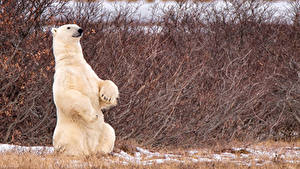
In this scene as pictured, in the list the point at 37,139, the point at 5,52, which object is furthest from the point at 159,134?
the point at 5,52

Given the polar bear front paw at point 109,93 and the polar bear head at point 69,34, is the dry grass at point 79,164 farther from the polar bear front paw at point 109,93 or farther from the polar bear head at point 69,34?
the polar bear head at point 69,34

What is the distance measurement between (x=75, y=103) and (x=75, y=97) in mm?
74

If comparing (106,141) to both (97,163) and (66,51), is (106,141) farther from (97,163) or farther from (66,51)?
(66,51)

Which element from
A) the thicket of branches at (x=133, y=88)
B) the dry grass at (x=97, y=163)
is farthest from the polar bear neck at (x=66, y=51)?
the thicket of branches at (x=133, y=88)

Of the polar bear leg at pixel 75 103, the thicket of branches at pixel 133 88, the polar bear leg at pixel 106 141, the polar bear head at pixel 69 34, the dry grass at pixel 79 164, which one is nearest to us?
the dry grass at pixel 79 164

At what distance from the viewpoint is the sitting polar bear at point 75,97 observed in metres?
5.74

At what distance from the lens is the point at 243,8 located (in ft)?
68.6

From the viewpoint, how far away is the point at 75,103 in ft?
18.7

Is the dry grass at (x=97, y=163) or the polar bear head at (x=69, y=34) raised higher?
the polar bear head at (x=69, y=34)

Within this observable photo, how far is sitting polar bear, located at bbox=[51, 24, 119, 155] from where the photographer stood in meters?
5.74

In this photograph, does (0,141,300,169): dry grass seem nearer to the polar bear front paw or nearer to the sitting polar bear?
the sitting polar bear

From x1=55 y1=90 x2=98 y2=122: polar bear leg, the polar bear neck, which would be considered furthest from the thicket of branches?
x1=55 y1=90 x2=98 y2=122: polar bear leg

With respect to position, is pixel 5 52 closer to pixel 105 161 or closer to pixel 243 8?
pixel 105 161

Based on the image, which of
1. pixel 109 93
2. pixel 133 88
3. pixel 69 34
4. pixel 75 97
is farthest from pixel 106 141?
pixel 133 88
